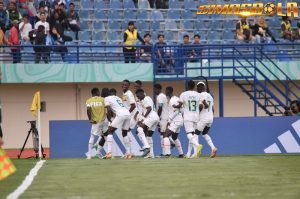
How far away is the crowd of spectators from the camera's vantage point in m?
32.7

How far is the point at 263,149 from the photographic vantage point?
1120 inches

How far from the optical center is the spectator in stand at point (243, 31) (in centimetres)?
3562

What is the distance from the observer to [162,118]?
26.9 m

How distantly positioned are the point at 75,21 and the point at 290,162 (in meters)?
15.0

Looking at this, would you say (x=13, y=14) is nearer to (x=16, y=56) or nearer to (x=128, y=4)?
(x=16, y=56)

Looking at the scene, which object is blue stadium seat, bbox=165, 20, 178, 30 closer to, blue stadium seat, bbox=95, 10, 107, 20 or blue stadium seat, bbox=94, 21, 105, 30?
blue stadium seat, bbox=95, 10, 107, 20

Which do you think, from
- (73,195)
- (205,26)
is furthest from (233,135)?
(73,195)

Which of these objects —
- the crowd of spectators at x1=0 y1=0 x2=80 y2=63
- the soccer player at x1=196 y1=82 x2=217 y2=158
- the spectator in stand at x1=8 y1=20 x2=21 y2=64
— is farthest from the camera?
the crowd of spectators at x1=0 y1=0 x2=80 y2=63

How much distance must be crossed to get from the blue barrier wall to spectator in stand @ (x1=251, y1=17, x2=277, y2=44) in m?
8.06

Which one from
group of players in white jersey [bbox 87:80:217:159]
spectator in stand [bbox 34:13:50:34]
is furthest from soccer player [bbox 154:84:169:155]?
spectator in stand [bbox 34:13:50:34]

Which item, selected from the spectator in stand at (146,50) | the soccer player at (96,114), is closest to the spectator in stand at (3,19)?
the spectator in stand at (146,50)

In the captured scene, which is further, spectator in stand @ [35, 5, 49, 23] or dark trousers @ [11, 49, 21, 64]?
spectator in stand @ [35, 5, 49, 23]

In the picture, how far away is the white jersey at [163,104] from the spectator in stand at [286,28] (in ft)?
35.3

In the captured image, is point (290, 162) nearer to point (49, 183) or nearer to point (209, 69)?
point (49, 183)
